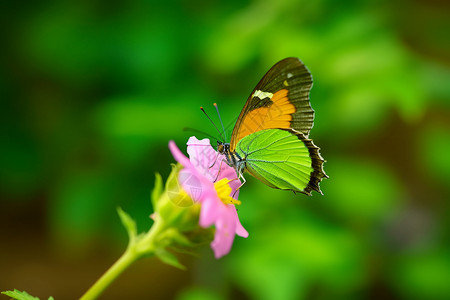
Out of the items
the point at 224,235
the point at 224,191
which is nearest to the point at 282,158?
the point at 224,191

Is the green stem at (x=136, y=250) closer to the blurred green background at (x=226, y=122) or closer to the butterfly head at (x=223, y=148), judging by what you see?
the butterfly head at (x=223, y=148)

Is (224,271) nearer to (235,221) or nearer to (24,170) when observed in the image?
(24,170)

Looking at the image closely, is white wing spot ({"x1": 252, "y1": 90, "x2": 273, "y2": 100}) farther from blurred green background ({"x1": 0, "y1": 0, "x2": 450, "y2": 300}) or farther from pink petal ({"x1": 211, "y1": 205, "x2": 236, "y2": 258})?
blurred green background ({"x1": 0, "y1": 0, "x2": 450, "y2": 300})

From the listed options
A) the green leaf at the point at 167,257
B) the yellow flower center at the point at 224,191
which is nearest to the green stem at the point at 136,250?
the green leaf at the point at 167,257

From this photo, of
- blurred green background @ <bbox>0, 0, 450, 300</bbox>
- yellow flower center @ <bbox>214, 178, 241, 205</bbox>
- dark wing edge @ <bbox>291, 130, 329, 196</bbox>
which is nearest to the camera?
yellow flower center @ <bbox>214, 178, 241, 205</bbox>

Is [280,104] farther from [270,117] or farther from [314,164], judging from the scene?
[314,164]

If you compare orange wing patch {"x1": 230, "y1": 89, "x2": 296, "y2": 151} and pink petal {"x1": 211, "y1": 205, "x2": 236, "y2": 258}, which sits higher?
orange wing patch {"x1": 230, "y1": 89, "x2": 296, "y2": 151}

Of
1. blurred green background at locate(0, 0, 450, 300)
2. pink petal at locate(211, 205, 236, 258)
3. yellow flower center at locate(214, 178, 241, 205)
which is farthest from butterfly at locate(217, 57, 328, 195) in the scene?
blurred green background at locate(0, 0, 450, 300)

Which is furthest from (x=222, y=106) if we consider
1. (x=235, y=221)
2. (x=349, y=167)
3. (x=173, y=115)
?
(x=235, y=221)
